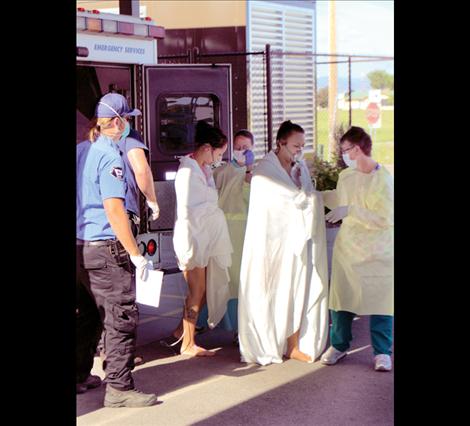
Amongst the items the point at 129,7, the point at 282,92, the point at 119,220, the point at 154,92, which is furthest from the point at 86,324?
the point at 282,92

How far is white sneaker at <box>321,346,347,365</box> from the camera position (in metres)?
6.65

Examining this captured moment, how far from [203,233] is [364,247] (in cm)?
115

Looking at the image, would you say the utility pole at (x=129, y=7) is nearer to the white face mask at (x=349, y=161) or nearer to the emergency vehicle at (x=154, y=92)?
the emergency vehicle at (x=154, y=92)

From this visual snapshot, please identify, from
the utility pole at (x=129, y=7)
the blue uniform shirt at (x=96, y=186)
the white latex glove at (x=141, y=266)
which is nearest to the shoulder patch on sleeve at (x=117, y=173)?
the blue uniform shirt at (x=96, y=186)

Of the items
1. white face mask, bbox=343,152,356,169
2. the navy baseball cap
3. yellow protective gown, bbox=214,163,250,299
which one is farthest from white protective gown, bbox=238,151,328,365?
the navy baseball cap

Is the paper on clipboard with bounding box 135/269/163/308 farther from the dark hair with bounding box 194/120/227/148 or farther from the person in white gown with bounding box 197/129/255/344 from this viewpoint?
the person in white gown with bounding box 197/129/255/344

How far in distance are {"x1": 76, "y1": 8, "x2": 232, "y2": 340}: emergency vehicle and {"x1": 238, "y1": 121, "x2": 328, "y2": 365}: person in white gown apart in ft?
4.24

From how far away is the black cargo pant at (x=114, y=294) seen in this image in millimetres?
5496
